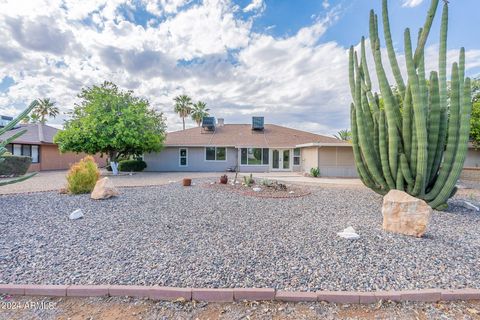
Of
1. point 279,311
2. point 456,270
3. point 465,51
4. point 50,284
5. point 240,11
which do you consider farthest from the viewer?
point 240,11

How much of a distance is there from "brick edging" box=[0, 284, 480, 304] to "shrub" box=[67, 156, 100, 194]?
6717 mm

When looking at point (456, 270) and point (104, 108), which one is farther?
point (104, 108)

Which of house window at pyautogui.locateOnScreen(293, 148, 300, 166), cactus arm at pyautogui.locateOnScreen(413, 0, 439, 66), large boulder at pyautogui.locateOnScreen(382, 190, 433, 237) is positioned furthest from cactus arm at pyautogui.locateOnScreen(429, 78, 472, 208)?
house window at pyautogui.locateOnScreen(293, 148, 300, 166)

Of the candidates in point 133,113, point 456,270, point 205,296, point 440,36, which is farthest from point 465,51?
point 133,113

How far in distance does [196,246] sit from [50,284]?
6.57 feet

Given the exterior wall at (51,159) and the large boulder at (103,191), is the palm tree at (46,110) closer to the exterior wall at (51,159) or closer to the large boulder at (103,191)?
the exterior wall at (51,159)

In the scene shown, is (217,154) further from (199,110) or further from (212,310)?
(212,310)

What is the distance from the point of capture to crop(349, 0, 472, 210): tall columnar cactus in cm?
599

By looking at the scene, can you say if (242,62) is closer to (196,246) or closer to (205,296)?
(196,246)

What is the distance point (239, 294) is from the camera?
2623mm

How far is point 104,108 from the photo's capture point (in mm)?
15445

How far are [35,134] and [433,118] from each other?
95.0 feet

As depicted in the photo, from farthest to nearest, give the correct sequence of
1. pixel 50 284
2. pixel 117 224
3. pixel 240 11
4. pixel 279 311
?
pixel 240 11 < pixel 117 224 < pixel 50 284 < pixel 279 311

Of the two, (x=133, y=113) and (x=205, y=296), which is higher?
(x=133, y=113)
